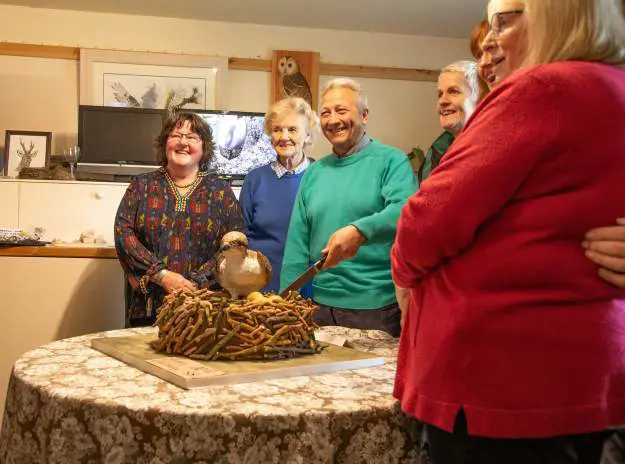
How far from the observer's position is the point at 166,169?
2.30 metres

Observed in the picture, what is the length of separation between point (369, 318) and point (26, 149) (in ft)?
10.8

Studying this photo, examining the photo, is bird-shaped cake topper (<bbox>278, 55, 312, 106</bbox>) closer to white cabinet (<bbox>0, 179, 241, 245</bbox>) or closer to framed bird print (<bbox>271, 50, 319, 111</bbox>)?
framed bird print (<bbox>271, 50, 319, 111</bbox>)

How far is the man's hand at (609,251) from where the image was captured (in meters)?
0.83

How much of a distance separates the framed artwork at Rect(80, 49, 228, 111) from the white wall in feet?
0.28

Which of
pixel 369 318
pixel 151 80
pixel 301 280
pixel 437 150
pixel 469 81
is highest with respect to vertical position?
pixel 151 80

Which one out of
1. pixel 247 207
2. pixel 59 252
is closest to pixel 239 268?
pixel 247 207

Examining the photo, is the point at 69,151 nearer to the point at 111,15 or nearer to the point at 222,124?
the point at 222,124

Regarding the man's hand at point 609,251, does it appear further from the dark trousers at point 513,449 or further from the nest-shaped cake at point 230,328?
the nest-shaped cake at point 230,328

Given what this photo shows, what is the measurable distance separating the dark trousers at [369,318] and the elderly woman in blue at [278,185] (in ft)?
1.82

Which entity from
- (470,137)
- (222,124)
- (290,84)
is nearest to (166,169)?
(470,137)

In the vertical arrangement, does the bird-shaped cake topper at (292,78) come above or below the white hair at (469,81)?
above

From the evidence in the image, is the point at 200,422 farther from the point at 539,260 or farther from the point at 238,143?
the point at 238,143

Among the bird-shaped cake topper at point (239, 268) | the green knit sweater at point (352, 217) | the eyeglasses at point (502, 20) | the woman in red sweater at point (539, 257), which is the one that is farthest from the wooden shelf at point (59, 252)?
the woman in red sweater at point (539, 257)

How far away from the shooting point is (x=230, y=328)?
1.21 m
